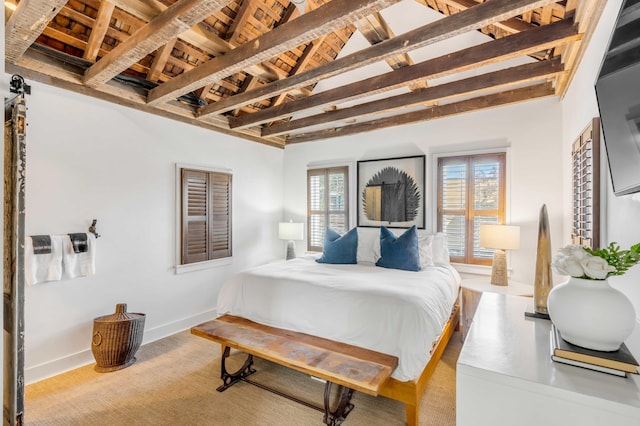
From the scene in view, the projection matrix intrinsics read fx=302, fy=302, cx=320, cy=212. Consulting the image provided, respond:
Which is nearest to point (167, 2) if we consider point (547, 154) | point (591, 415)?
point (591, 415)

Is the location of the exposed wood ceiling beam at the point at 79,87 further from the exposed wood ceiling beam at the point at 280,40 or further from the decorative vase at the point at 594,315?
the decorative vase at the point at 594,315

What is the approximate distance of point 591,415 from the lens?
846 millimetres

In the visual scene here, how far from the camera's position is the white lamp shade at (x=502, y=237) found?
125 inches

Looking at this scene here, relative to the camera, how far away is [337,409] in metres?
2.09

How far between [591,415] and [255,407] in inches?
81.9

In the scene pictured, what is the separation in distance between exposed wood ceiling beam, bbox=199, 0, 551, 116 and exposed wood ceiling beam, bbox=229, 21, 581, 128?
516 mm

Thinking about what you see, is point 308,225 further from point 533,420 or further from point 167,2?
point 533,420

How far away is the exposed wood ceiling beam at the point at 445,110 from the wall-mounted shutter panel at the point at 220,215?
1652 millimetres

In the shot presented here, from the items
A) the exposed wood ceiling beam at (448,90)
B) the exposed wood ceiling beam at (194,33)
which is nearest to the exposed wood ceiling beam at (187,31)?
the exposed wood ceiling beam at (194,33)

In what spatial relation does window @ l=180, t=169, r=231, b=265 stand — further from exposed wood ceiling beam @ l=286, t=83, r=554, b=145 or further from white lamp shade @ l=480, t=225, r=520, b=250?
white lamp shade @ l=480, t=225, r=520, b=250

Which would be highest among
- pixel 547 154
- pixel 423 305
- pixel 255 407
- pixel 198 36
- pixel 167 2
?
pixel 167 2

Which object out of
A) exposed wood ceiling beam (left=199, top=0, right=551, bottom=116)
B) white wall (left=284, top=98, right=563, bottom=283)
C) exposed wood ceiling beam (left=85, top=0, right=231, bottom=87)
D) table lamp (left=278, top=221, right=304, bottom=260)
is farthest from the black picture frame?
exposed wood ceiling beam (left=85, top=0, right=231, bottom=87)

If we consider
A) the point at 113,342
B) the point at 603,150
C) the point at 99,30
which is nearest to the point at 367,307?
the point at 603,150

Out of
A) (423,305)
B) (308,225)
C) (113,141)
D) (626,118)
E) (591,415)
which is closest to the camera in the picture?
(591,415)
